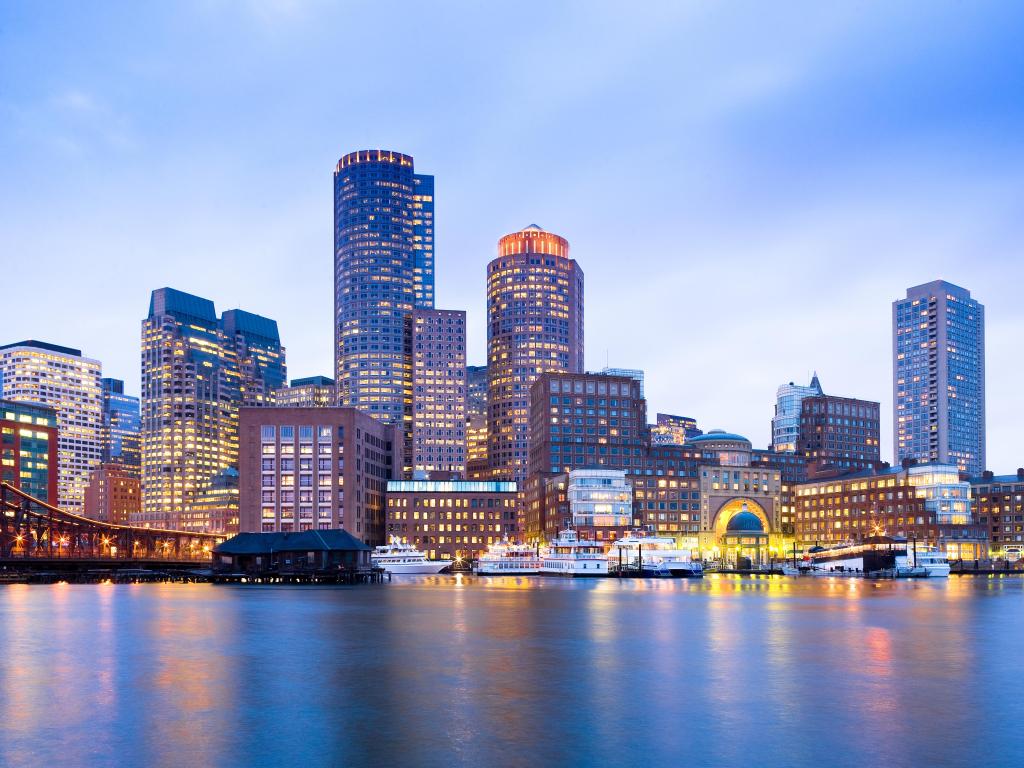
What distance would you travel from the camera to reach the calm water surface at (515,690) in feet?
115

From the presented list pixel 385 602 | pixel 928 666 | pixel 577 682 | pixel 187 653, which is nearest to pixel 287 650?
pixel 187 653

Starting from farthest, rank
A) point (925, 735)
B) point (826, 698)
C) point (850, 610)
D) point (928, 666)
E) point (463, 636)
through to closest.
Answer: point (850, 610) < point (463, 636) < point (928, 666) < point (826, 698) < point (925, 735)

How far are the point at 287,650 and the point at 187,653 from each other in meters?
6.04

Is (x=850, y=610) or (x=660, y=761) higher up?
(x=660, y=761)

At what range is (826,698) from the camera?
4475cm

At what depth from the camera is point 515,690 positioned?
46.7 meters

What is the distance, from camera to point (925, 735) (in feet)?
121

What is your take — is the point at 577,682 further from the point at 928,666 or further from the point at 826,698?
the point at 928,666

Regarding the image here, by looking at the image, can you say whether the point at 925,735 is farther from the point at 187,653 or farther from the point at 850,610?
the point at 850,610

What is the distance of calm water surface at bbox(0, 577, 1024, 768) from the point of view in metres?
34.9

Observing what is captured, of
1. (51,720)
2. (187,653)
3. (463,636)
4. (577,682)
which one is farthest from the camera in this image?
(463,636)

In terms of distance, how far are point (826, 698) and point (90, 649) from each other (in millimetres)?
46012

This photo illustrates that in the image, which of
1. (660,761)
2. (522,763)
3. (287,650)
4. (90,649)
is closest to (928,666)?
(660,761)

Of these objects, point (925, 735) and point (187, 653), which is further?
point (187, 653)
